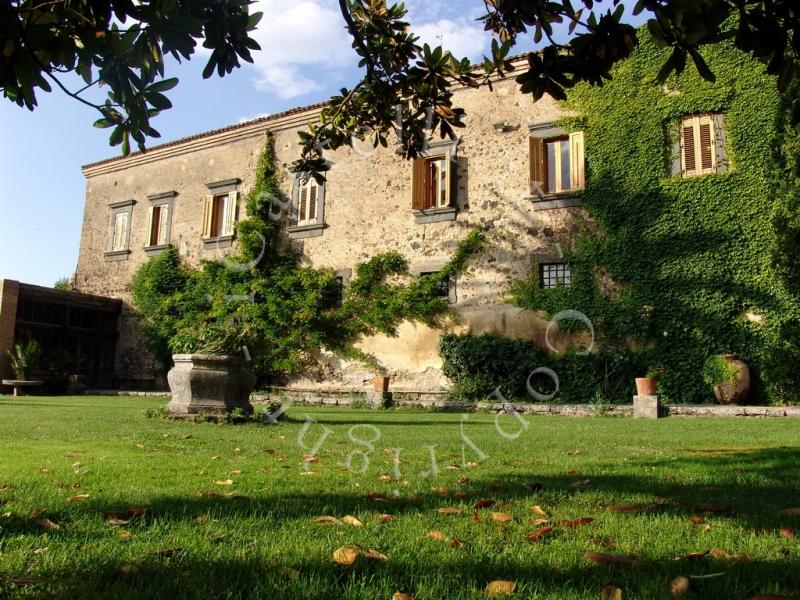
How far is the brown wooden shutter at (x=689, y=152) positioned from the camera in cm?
1341

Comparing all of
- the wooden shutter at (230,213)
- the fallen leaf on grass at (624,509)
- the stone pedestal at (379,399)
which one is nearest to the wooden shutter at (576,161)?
the stone pedestal at (379,399)

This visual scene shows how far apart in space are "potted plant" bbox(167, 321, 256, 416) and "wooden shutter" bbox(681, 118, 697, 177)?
409 inches

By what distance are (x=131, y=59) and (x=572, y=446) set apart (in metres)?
4.80

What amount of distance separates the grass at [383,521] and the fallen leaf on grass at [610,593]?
3 cm

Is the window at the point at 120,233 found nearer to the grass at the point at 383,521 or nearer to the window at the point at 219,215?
the window at the point at 219,215

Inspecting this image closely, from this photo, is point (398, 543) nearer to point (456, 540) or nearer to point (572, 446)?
point (456, 540)

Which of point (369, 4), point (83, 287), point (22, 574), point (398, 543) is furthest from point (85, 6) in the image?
point (83, 287)

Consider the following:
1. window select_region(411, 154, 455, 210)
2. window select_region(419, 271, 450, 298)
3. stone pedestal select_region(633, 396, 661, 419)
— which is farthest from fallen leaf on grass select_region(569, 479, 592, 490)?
window select_region(411, 154, 455, 210)

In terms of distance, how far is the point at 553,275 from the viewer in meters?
14.6

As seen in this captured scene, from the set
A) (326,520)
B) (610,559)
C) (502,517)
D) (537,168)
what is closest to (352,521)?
(326,520)

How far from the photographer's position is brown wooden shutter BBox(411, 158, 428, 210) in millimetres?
16156

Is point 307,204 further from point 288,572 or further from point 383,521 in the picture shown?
point 288,572

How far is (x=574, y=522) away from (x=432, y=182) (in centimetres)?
→ 1429

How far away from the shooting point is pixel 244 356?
8.32 meters
